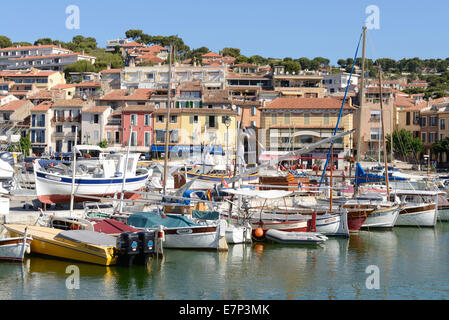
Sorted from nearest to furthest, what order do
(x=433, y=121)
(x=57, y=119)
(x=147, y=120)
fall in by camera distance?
(x=147, y=120), (x=57, y=119), (x=433, y=121)

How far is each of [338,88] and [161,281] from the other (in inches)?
3515

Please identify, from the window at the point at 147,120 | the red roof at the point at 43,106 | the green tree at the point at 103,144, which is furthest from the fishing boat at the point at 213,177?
the red roof at the point at 43,106

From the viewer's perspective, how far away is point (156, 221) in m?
28.0

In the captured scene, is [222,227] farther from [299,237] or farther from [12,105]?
[12,105]

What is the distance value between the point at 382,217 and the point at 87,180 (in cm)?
1707

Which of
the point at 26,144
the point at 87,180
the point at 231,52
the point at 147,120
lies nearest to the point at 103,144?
the point at 147,120

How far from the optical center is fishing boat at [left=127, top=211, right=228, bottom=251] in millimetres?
28219

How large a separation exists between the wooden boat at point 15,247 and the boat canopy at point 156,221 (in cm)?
480

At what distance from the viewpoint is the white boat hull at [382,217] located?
3644 centimetres

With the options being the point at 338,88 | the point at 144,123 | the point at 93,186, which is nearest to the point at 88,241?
the point at 93,186

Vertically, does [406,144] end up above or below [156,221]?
above

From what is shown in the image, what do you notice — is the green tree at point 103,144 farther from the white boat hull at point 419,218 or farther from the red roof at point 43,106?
the white boat hull at point 419,218

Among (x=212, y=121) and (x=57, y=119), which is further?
(x=57, y=119)

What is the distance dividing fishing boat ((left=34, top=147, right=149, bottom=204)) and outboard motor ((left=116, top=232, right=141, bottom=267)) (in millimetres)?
7831
